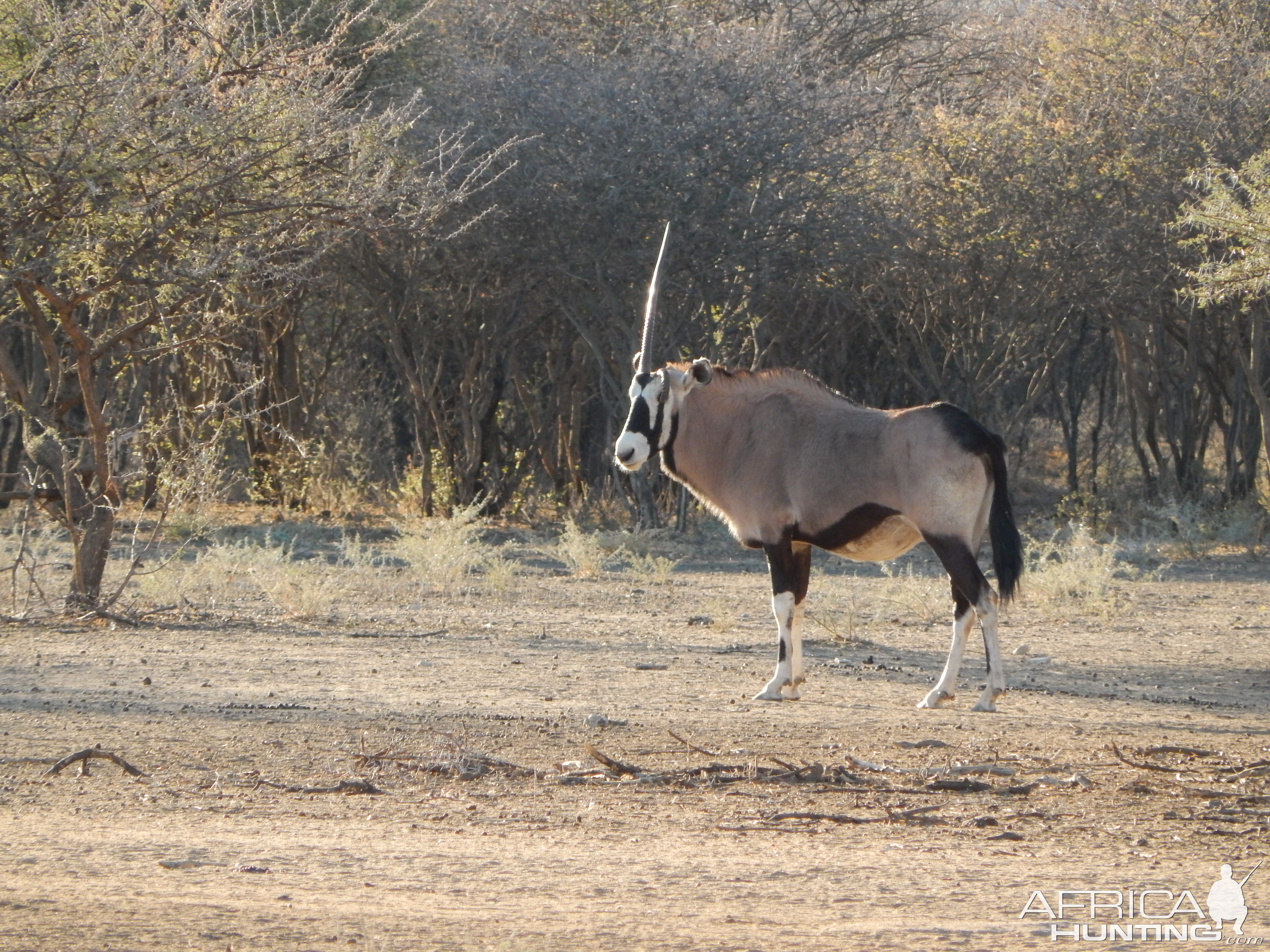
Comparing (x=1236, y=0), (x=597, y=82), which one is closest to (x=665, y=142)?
(x=597, y=82)

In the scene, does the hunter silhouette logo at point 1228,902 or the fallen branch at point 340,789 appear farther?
the fallen branch at point 340,789

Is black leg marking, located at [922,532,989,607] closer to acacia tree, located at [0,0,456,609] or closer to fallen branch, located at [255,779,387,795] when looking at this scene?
fallen branch, located at [255,779,387,795]

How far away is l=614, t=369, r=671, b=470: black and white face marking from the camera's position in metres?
8.91

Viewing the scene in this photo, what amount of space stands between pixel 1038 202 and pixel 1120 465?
12.1 metres

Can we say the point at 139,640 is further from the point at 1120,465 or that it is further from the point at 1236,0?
the point at 1120,465

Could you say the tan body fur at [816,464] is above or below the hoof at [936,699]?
above

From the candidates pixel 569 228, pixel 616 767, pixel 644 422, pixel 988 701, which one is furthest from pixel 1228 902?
pixel 569 228

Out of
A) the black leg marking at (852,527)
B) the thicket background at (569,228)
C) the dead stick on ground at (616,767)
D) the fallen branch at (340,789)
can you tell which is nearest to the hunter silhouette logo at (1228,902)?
the dead stick on ground at (616,767)

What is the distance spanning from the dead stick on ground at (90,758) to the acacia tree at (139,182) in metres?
3.69

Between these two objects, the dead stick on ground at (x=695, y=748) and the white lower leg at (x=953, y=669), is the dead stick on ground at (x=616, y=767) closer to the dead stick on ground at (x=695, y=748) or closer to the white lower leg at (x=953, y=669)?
the dead stick on ground at (x=695, y=748)

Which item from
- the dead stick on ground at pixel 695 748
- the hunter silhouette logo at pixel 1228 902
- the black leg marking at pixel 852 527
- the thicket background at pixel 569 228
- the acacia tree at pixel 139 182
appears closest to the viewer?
the hunter silhouette logo at pixel 1228 902

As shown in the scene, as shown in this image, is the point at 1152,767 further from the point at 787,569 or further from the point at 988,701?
the point at 787,569

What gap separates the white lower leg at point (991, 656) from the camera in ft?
28.1

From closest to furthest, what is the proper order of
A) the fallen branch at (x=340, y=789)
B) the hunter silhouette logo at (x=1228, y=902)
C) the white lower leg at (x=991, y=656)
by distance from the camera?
the hunter silhouette logo at (x=1228, y=902) < the fallen branch at (x=340, y=789) < the white lower leg at (x=991, y=656)
